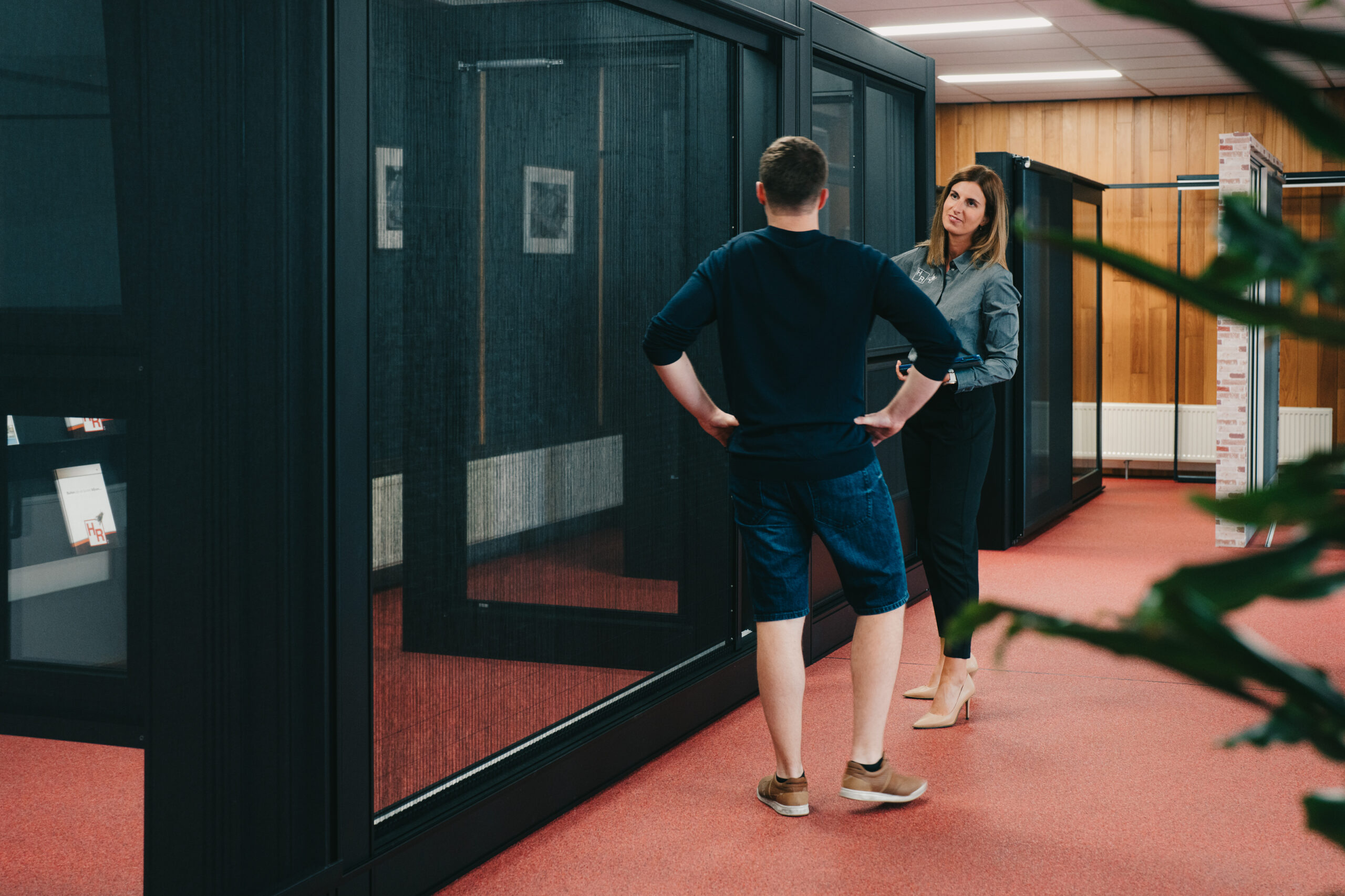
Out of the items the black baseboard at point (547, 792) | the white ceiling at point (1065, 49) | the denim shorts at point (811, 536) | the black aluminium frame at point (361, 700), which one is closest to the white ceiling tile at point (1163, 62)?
the white ceiling at point (1065, 49)

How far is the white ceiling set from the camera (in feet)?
22.1

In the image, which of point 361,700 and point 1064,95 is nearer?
point 361,700

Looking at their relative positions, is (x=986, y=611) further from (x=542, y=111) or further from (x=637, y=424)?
(x=637, y=424)

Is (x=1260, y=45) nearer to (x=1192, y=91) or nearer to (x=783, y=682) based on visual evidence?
(x=783, y=682)

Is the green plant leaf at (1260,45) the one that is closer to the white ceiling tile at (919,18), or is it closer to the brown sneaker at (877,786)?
the brown sneaker at (877,786)

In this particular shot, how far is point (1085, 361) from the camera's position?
7801mm

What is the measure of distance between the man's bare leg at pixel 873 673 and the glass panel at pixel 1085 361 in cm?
517

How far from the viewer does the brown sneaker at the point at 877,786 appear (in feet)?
9.05

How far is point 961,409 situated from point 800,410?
2.63 ft

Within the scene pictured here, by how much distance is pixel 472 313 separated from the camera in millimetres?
2412

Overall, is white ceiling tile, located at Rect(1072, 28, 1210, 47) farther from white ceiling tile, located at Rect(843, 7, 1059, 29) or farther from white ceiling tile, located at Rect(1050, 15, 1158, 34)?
white ceiling tile, located at Rect(843, 7, 1059, 29)

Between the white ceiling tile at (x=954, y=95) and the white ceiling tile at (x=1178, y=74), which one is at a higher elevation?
the white ceiling tile at (x=954, y=95)

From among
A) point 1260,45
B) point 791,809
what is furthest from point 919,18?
point 1260,45

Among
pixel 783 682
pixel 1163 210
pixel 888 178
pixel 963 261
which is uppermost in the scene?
pixel 1163 210
